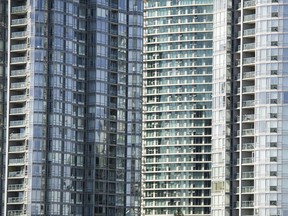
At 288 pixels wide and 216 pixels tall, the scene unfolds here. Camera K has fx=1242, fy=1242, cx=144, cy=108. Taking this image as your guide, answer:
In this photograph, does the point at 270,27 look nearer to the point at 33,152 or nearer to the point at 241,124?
the point at 241,124

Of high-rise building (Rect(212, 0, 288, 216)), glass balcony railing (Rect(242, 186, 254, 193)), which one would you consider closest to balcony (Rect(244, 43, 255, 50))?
high-rise building (Rect(212, 0, 288, 216))

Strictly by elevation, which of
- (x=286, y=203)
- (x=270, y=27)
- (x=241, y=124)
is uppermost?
(x=270, y=27)

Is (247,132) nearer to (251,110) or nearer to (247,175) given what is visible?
(251,110)

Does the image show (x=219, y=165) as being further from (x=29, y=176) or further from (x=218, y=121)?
(x=29, y=176)

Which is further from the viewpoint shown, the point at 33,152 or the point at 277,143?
the point at 33,152

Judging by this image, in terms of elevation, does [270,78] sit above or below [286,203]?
above

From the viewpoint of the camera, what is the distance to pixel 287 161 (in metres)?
183

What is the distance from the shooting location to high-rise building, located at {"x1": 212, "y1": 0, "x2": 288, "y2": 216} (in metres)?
183

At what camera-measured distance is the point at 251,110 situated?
618ft

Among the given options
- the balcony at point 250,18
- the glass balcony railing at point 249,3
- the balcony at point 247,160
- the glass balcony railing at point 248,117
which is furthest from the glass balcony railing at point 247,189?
the glass balcony railing at point 249,3

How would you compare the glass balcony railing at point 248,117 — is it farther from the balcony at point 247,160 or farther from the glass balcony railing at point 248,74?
the balcony at point 247,160

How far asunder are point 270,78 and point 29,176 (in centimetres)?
4255

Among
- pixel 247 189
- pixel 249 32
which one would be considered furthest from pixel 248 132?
pixel 249 32

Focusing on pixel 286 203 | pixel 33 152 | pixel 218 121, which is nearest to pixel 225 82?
pixel 218 121
